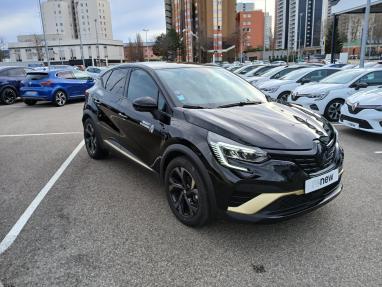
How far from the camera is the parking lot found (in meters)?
2.66

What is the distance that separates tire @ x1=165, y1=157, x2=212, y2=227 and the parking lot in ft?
0.48

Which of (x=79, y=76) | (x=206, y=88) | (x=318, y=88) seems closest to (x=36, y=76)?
(x=79, y=76)

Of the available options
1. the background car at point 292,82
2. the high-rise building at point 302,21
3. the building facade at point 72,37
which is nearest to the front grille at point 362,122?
the background car at point 292,82

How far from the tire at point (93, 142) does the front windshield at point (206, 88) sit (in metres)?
1.91

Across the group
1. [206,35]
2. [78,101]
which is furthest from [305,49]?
[78,101]

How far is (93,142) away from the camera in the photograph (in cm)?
568

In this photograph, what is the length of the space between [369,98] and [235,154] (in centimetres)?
539

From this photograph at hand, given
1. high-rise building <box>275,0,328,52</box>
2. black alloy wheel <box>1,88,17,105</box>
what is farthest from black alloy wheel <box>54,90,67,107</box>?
high-rise building <box>275,0,328,52</box>

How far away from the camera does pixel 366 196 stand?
13.4 ft

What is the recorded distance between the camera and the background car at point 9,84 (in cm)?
1510

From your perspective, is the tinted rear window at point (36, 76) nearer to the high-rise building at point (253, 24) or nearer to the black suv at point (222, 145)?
the black suv at point (222, 145)

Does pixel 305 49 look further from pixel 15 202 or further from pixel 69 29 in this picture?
pixel 15 202

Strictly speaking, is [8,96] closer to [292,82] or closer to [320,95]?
[292,82]

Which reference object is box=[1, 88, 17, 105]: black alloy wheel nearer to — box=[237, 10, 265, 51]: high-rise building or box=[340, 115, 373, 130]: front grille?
box=[340, 115, 373, 130]: front grille
